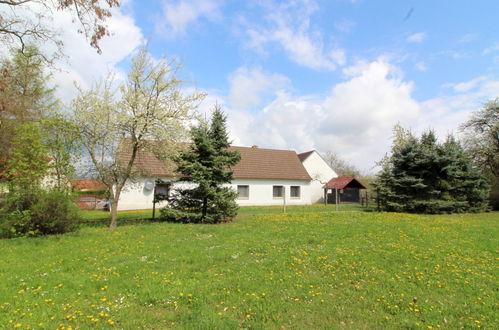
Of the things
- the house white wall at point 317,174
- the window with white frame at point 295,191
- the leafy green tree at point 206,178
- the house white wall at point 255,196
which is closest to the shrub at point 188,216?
the leafy green tree at point 206,178

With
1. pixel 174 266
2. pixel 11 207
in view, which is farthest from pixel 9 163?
pixel 174 266

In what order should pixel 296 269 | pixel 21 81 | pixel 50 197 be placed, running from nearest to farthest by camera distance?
pixel 296 269
pixel 50 197
pixel 21 81

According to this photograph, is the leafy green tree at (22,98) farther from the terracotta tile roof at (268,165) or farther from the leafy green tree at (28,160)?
the terracotta tile roof at (268,165)

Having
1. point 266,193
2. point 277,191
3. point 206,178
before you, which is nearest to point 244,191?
point 266,193

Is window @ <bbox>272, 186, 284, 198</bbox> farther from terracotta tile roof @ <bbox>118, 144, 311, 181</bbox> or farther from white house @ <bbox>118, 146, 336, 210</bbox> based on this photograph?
terracotta tile roof @ <bbox>118, 144, 311, 181</bbox>

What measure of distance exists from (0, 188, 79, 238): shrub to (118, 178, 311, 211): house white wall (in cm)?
1257

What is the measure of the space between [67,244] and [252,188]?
19.3m

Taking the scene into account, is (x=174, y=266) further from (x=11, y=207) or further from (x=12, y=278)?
(x=11, y=207)

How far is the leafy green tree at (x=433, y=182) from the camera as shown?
66.2 feet

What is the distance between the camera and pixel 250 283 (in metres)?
5.15

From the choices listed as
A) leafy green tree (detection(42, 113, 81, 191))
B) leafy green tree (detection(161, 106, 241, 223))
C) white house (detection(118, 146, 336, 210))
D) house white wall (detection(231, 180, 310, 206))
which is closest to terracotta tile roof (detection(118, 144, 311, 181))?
white house (detection(118, 146, 336, 210))

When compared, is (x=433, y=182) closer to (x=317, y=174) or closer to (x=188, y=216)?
(x=317, y=174)

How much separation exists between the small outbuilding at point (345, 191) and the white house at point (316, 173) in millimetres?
1307

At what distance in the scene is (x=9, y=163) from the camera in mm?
9617
